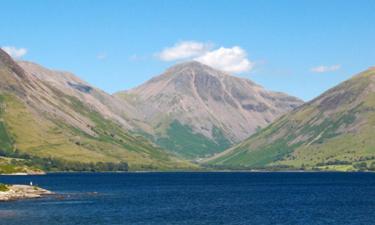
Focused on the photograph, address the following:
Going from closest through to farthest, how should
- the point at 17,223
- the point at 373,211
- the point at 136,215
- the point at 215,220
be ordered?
the point at 17,223 → the point at 215,220 → the point at 136,215 → the point at 373,211

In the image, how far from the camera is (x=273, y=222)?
169 meters

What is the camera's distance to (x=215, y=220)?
172 meters

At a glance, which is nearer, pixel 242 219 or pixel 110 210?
pixel 242 219

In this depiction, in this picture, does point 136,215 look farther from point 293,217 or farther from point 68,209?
point 293,217

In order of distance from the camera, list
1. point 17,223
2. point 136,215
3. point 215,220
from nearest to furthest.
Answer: point 17,223
point 215,220
point 136,215

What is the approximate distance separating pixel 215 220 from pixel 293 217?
2265cm

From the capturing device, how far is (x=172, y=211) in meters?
198

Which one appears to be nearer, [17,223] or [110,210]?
[17,223]

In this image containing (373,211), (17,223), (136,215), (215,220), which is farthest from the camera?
(373,211)

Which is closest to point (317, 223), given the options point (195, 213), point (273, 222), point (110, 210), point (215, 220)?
point (273, 222)

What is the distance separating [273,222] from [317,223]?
10681 millimetres

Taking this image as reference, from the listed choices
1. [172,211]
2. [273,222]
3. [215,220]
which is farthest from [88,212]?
[273,222]

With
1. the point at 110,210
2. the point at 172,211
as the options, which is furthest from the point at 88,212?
the point at 172,211

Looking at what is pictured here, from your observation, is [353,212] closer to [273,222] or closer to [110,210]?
[273,222]
